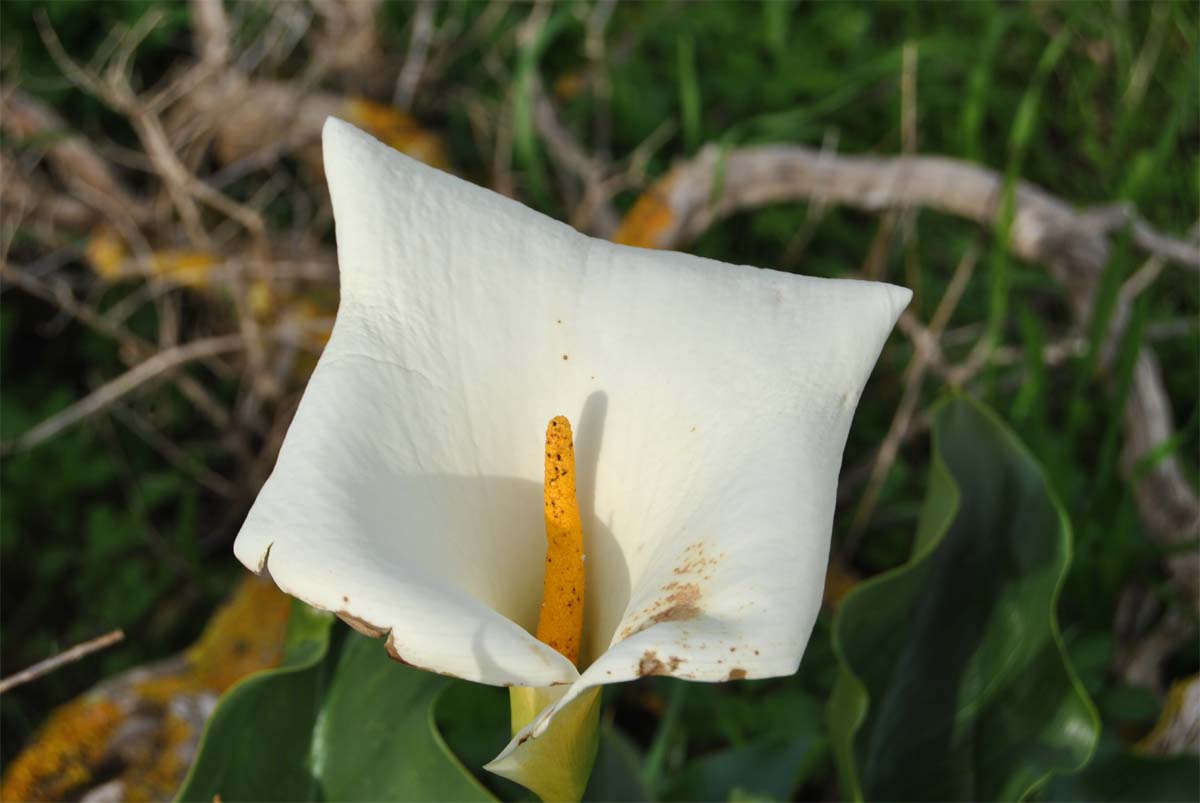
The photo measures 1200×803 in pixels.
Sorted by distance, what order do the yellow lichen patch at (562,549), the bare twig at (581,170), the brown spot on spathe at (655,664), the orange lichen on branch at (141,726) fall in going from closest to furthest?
the brown spot on spathe at (655,664) < the yellow lichen patch at (562,549) < the orange lichen on branch at (141,726) < the bare twig at (581,170)

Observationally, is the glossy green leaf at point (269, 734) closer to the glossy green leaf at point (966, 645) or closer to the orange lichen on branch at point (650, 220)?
the glossy green leaf at point (966, 645)

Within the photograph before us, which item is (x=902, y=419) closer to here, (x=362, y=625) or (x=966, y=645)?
(x=966, y=645)

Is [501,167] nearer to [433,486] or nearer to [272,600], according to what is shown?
[272,600]

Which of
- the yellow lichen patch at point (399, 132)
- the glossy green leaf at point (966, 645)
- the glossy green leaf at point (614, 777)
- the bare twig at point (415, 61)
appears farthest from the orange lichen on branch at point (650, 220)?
the glossy green leaf at point (614, 777)

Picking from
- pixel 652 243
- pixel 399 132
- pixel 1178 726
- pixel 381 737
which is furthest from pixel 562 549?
pixel 399 132

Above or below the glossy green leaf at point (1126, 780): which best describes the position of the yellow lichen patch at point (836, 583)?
below
